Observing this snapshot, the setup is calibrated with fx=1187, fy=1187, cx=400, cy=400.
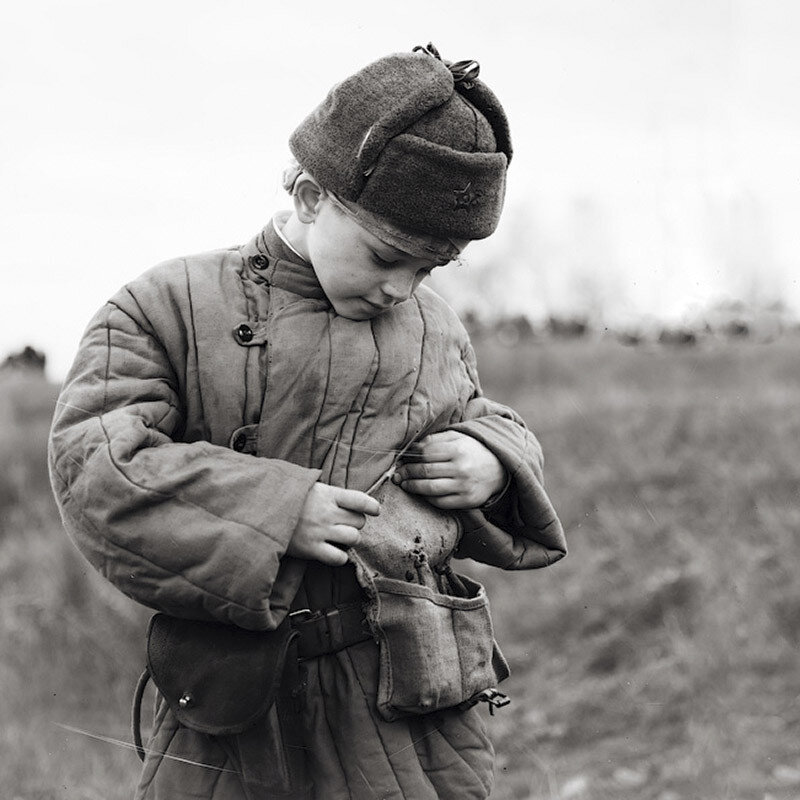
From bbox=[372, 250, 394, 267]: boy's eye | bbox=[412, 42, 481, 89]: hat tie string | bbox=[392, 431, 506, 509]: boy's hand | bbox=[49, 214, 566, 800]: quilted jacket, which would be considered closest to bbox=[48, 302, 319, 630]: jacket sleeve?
bbox=[49, 214, 566, 800]: quilted jacket

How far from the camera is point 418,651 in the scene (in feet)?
6.93

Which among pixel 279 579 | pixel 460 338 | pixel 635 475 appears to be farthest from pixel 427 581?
pixel 635 475

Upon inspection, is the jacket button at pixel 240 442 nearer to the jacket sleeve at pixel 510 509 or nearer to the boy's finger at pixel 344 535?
the boy's finger at pixel 344 535

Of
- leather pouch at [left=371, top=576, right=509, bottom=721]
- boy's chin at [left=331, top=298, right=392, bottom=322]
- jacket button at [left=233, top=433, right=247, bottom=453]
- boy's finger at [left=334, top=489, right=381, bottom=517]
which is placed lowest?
leather pouch at [left=371, top=576, right=509, bottom=721]

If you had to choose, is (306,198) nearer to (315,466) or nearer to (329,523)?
(315,466)

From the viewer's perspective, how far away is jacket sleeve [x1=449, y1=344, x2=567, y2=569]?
2.26 metres

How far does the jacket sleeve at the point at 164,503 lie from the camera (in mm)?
1878

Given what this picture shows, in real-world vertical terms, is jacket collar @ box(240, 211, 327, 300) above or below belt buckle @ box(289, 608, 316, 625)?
above

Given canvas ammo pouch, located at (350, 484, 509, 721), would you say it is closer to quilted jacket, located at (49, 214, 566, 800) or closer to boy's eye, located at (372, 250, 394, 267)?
quilted jacket, located at (49, 214, 566, 800)

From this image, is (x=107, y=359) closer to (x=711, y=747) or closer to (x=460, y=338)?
(x=460, y=338)

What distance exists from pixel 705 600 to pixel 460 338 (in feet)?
13.0

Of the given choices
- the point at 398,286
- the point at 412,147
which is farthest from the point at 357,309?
the point at 412,147

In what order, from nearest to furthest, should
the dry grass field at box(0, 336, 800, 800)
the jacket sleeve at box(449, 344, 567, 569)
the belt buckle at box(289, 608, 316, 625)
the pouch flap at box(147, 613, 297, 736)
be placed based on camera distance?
1. the pouch flap at box(147, 613, 297, 736)
2. the belt buckle at box(289, 608, 316, 625)
3. the jacket sleeve at box(449, 344, 567, 569)
4. the dry grass field at box(0, 336, 800, 800)

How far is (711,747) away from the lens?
4.90 meters
